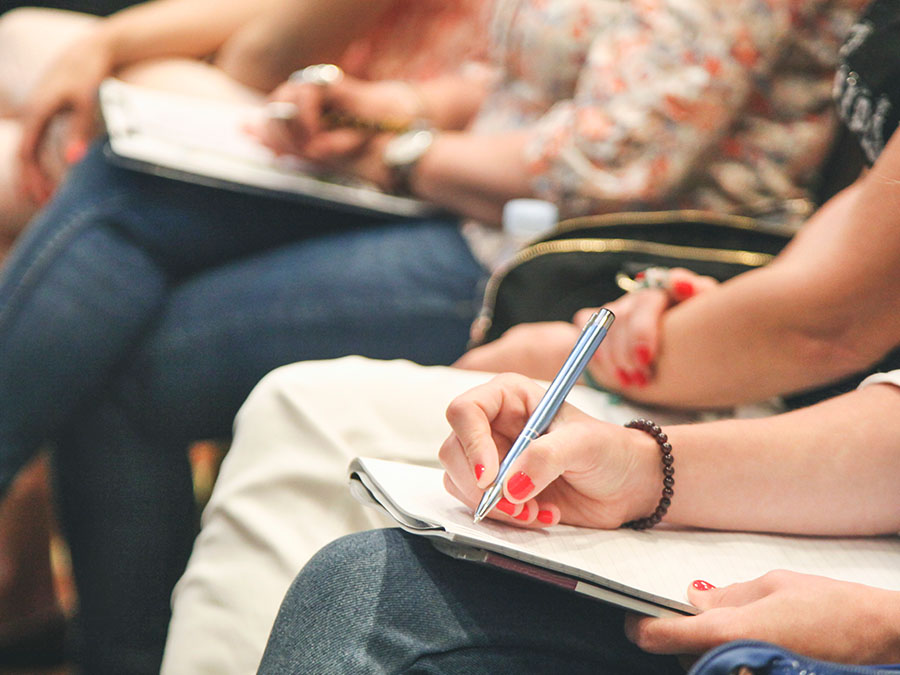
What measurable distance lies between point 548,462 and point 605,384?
0.26 m

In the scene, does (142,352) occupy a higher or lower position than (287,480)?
lower

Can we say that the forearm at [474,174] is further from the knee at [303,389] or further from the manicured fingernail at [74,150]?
the manicured fingernail at [74,150]

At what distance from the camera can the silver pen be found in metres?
0.46

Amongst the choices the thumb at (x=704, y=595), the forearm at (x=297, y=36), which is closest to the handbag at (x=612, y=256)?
the thumb at (x=704, y=595)

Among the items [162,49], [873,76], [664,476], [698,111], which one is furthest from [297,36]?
[664,476]

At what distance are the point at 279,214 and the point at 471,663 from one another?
31.4 inches

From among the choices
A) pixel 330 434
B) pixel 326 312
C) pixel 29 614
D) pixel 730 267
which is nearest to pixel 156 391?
pixel 326 312

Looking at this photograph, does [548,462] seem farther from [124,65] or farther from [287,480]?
[124,65]

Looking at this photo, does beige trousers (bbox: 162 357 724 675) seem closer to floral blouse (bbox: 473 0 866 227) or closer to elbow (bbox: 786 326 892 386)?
elbow (bbox: 786 326 892 386)

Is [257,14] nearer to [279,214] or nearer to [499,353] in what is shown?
[279,214]

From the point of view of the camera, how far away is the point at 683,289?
71 centimetres

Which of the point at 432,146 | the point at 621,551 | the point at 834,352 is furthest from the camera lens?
the point at 432,146

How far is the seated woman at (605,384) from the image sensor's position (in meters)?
0.58

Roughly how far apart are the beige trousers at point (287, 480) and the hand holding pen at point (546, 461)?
0.27ft
